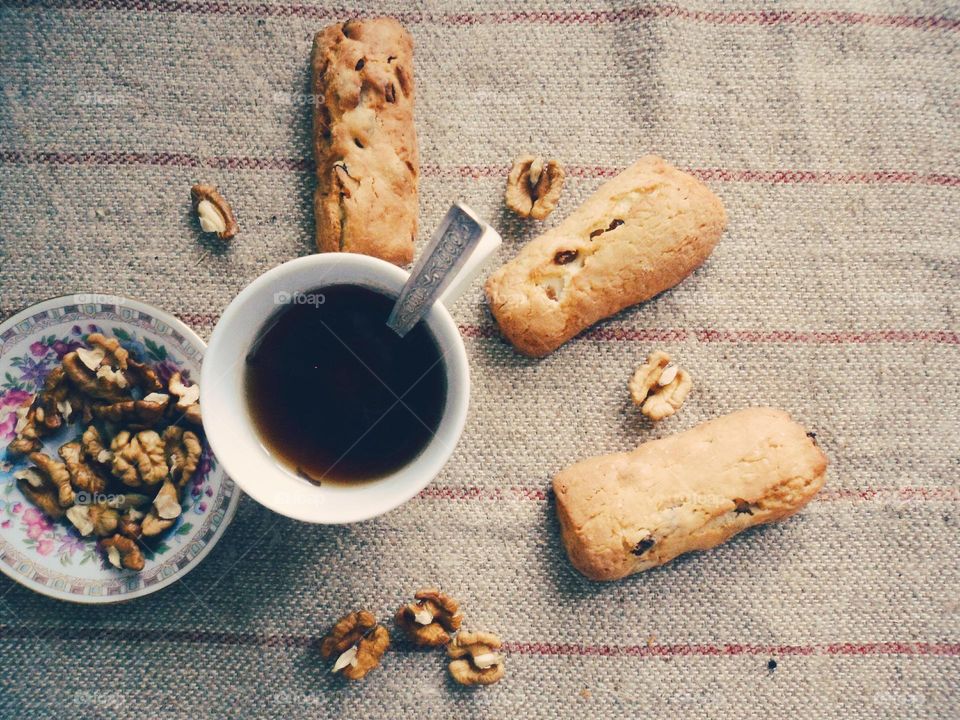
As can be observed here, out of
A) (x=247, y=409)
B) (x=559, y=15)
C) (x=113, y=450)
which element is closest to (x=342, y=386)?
(x=247, y=409)

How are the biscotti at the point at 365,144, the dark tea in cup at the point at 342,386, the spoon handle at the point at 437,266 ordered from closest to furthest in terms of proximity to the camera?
the spoon handle at the point at 437,266
the dark tea in cup at the point at 342,386
the biscotti at the point at 365,144

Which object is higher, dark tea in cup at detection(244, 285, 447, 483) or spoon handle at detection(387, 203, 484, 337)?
spoon handle at detection(387, 203, 484, 337)

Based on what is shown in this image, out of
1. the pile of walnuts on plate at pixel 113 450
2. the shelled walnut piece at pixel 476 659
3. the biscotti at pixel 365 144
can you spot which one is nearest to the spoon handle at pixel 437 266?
the biscotti at pixel 365 144

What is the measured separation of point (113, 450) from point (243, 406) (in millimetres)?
185

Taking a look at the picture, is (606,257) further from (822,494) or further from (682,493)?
(822,494)

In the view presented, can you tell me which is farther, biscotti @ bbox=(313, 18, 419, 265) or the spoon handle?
biscotti @ bbox=(313, 18, 419, 265)

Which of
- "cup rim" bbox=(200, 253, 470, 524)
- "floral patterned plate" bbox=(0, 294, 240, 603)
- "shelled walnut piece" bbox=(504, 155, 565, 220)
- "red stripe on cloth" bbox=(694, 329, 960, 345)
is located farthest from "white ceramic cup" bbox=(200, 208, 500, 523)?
"red stripe on cloth" bbox=(694, 329, 960, 345)

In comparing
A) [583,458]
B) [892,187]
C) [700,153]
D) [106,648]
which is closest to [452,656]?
[583,458]

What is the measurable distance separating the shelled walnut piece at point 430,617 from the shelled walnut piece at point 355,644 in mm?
31

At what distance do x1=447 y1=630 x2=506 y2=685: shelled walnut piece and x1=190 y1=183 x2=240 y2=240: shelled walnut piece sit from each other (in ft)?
1.65

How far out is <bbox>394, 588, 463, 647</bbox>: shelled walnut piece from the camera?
2.46 ft

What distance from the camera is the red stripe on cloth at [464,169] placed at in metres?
0.79

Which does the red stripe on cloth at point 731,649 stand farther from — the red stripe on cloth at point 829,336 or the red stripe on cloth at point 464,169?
the red stripe on cloth at point 464,169

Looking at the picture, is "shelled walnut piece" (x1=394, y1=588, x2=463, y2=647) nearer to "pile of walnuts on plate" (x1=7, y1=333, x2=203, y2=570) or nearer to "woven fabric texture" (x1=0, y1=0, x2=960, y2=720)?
"woven fabric texture" (x1=0, y1=0, x2=960, y2=720)
